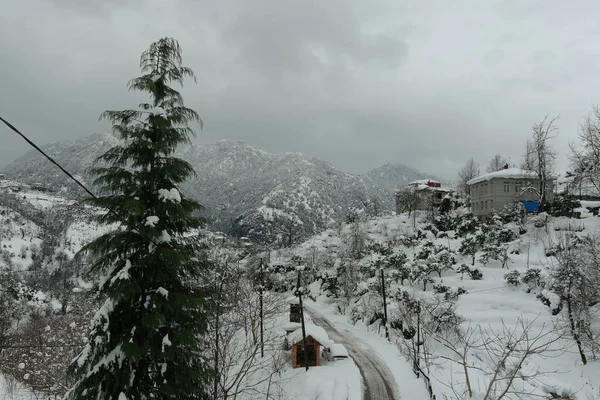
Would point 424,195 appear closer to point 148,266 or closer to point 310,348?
point 310,348

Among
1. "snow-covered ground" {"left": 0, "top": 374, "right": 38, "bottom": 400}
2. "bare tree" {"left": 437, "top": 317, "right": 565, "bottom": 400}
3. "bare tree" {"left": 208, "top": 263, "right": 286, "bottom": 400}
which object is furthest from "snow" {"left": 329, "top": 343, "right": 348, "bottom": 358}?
"snow-covered ground" {"left": 0, "top": 374, "right": 38, "bottom": 400}

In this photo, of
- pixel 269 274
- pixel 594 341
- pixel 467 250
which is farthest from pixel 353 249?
pixel 594 341

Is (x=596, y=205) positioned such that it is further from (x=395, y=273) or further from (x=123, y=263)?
(x=123, y=263)

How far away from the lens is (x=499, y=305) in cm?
3116

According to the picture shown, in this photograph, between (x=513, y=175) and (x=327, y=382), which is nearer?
(x=327, y=382)

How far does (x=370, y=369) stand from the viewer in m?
27.6

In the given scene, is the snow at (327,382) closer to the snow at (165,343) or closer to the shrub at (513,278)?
the snow at (165,343)

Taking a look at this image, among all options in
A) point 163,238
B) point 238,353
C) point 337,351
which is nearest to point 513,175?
point 337,351

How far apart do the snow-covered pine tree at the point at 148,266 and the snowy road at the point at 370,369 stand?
16.8 meters

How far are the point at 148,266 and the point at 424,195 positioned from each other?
77888 millimetres

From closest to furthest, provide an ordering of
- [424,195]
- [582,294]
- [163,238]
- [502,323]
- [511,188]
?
[163,238], [502,323], [582,294], [511,188], [424,195]

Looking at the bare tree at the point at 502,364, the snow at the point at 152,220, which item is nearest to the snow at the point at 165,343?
the snow at the point at 152,220

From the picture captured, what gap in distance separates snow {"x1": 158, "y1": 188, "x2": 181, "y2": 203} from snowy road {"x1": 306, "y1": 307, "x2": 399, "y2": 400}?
19696 mm

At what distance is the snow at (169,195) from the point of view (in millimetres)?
10664
